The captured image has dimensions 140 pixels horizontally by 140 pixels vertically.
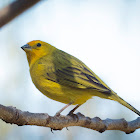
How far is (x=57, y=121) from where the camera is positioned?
339 cm

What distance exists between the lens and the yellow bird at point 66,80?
12.6ft

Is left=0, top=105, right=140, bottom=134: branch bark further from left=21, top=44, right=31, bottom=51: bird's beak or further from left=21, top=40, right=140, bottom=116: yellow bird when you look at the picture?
left=21, top=44, right=31, bottom=51: bird's beak

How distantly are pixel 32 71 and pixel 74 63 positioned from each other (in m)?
0.63

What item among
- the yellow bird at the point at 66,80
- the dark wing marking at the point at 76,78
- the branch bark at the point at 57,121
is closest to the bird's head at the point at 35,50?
the yellow bird at the point at 66,80

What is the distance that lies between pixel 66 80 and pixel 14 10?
150 cm

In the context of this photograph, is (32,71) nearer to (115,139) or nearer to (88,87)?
(88,87)

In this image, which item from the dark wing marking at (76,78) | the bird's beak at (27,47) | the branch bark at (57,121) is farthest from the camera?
the bird's beak at (27,47)

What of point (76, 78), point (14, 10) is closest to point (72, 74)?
point (76, 78)

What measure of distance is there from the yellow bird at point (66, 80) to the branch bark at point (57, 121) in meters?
0.25

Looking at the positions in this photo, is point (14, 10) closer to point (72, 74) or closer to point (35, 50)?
point (72, 74)

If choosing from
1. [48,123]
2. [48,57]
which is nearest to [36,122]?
[48,123]

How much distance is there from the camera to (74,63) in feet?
14.3

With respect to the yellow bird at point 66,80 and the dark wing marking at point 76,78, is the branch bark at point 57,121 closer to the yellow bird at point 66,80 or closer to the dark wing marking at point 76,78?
the yellow bird at point 66,80

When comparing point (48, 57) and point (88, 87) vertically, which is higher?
point (48, 57)
